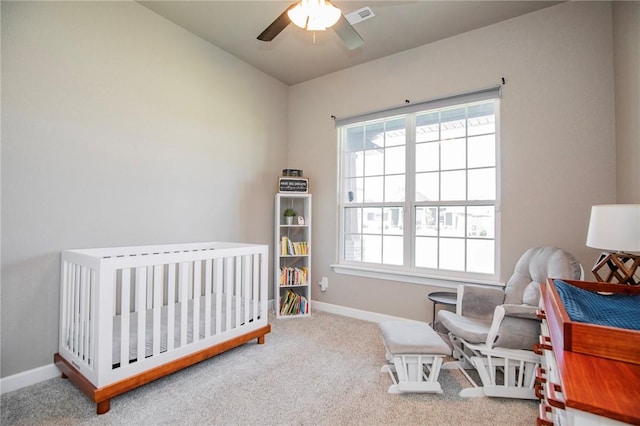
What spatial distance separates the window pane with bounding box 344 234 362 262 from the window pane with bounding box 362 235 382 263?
0.17 ft

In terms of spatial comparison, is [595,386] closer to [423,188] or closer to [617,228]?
[617,228]

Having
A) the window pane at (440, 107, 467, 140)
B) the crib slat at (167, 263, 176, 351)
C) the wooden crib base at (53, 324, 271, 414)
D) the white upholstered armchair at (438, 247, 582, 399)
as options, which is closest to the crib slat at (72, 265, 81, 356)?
the wooden crib base at (53, 324, 271, 414)

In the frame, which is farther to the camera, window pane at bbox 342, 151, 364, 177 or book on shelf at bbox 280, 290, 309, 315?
window pane at bbox 342, 151, 364, 177

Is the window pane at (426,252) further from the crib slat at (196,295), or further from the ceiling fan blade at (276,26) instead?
the ceiling fan blade at (276,26)

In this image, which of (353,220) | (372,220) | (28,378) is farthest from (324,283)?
(28,378)

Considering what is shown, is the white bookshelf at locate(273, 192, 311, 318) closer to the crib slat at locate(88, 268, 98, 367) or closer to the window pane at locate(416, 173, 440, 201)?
A: the window pane at locate(416, 173, 440, 201)

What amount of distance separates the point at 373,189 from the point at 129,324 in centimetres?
251

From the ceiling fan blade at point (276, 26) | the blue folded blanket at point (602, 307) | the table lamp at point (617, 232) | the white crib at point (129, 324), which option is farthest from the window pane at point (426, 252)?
the ceiling fan blade at point (276, 26)

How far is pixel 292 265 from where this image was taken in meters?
3.63

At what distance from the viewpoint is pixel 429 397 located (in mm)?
1791

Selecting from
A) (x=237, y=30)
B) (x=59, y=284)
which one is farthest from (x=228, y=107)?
(x=59, y=284)

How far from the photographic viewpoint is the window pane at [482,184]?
264 cm

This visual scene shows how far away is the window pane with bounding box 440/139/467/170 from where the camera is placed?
9.18 ft

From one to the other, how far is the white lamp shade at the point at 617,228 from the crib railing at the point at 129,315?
2232mm
